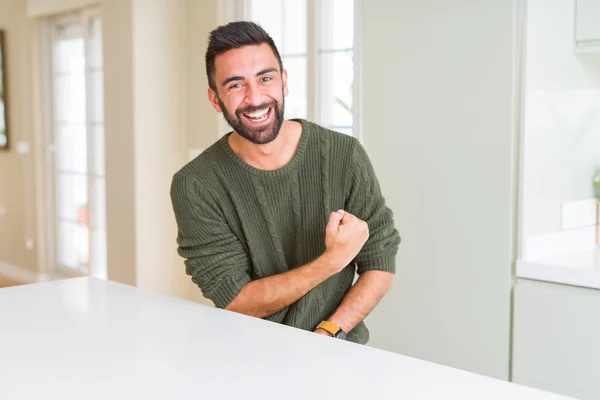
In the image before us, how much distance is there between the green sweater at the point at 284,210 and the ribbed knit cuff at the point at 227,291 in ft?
0.16

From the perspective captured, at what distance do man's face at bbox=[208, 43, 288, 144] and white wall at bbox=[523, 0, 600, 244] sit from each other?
1.14 meters

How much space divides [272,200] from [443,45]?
1.26m

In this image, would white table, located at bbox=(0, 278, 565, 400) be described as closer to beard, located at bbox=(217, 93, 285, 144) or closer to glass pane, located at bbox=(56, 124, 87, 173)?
beard, located at bbox=(217, 93, 285, 144)

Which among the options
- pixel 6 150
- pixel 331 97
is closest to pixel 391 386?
pixel 331 97

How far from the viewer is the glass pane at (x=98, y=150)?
5414 mm

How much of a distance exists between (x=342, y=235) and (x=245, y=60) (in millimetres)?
492

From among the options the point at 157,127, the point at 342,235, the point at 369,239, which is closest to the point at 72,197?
the point at 157,127

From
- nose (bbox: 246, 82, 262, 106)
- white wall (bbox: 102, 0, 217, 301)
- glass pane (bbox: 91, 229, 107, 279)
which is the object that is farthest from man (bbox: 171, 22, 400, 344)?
glass pane (bbox: 91, 229, 107, 279)

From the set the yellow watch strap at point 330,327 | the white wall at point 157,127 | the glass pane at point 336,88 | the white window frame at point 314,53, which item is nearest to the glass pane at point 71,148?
the white wall at point 157,127

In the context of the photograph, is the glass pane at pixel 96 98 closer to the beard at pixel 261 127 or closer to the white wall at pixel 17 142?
the white wall at pixel 17 142

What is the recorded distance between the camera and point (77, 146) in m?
5.77

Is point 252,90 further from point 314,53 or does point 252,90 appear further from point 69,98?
point 69,98

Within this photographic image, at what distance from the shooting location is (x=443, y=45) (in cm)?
281

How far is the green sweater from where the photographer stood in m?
1.87
